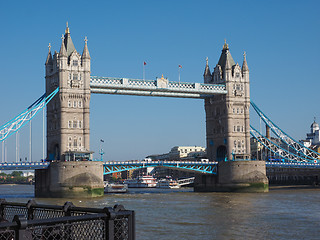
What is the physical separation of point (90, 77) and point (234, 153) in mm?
24447

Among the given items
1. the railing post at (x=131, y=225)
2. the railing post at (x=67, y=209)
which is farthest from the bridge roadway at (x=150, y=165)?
the railing post at (x=131, y=225)

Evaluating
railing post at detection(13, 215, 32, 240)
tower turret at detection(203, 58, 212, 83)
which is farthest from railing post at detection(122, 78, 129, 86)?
railing post at detection(13, 215, 32, 240)

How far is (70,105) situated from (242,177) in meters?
25.6

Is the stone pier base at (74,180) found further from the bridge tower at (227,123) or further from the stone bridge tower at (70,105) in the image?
the bridge tower at (227,123)

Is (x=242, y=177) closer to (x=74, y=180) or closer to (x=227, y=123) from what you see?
(x=227, y=123)

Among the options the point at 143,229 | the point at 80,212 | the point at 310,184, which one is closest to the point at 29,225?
the point at 80,212

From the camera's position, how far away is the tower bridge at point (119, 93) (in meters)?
63.5

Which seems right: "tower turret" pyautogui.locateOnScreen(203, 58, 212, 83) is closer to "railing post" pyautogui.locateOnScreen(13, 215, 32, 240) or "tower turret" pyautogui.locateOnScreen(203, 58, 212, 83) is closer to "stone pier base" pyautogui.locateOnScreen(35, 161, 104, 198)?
"stone pier base" pyautogui.locateOnScreen(35, 161, 104, 198)

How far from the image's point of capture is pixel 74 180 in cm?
6200

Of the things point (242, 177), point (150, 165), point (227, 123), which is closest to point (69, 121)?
point (150, 165)

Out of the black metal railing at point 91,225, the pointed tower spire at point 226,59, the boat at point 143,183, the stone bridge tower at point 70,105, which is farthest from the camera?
the boat at point 143,183

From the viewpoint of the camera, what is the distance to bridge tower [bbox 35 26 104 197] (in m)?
63.2

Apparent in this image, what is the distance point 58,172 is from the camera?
62.3 metres

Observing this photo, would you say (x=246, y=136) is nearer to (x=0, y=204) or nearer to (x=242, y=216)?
(x=242, y=216)
